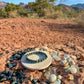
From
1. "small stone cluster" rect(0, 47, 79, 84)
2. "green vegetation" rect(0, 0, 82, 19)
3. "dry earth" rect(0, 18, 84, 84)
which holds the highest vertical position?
"green vegetation" rect(0, 0, 82, 19)

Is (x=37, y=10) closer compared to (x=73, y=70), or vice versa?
(x=73, y=70)

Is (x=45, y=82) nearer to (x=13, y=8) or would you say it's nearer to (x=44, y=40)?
(x=44, y=40)

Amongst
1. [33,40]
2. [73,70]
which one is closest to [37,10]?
[33,40]

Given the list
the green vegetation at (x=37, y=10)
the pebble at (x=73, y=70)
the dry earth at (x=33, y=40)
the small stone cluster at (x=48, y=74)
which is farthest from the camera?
the green vegetation at (x=37, y=10)

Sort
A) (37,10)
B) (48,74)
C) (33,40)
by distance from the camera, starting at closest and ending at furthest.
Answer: (48,74), (33,40), (37,10)

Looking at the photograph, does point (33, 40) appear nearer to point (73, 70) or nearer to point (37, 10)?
point (73, 70)

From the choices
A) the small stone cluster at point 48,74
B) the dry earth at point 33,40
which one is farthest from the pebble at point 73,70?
the dry earth at point 33,40

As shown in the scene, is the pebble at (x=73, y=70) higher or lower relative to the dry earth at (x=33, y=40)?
lower

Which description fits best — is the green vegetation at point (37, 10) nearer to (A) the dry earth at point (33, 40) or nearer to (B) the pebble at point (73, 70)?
(A) the dry earth at point (33, 40)

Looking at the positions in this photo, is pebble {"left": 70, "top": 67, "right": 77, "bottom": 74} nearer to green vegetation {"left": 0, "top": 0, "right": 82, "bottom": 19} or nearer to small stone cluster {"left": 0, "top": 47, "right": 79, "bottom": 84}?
small stone cluster {"left": 0, "top": 47, "right": 79, "bottom": 84}

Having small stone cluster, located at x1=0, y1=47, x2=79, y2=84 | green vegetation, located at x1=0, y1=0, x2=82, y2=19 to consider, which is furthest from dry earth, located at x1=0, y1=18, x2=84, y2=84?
green vegetation, located at x1=0, y1=0, x2=82, y2=19

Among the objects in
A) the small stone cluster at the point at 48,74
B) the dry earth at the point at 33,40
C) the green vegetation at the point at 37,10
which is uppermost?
the green vegetation at the point at 37,10

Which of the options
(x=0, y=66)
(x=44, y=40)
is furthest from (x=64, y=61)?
(x=44, y=40)

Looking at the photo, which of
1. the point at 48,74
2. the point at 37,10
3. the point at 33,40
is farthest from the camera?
the point at 37,10
